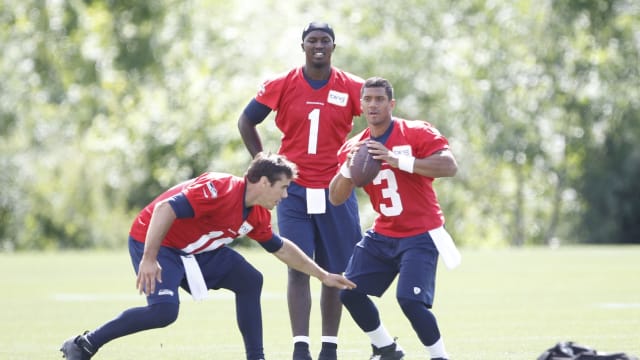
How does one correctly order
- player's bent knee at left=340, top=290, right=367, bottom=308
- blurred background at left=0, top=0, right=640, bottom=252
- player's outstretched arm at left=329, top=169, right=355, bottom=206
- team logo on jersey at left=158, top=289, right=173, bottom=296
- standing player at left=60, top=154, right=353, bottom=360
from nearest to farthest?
1. standing player at left=60, top=154, right=353, bottom=360
2. team logo on jersey at left=158, top=289, right=173, bottom=296
3. player's outstretched arm at left=329, top=169, right=355, bottom=206
4. player's bent knee at left=340, top=290, right=367, bottom=308
5. blurred background at left=0, top=0, right=640, bottom=252

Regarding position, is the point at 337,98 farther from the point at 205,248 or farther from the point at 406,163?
the point at 205,248

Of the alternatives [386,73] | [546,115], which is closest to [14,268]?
[386,73]

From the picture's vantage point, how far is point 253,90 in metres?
52.1

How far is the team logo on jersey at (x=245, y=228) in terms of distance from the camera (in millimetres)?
7677

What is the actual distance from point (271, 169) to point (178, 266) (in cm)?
91

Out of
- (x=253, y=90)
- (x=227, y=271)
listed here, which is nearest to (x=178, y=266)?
(x=227, y=271)

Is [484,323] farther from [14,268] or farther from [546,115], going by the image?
[546,115]

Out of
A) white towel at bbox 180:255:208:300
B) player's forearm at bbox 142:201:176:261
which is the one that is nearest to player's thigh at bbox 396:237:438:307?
white towel at bbox 180:255:208:300

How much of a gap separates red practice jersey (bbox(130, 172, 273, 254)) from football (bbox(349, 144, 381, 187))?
2.08 feet

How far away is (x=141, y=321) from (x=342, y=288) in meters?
1.36

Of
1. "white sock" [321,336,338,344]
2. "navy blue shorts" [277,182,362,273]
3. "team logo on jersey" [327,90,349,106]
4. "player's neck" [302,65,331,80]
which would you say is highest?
"player's neck" [302,65,331,80]

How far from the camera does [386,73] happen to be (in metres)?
47.1

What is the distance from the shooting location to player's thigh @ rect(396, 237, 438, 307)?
7.54 meters

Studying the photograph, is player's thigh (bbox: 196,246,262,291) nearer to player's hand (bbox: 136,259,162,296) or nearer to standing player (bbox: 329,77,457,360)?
player's hand (bbox: 136,259,162,296)
